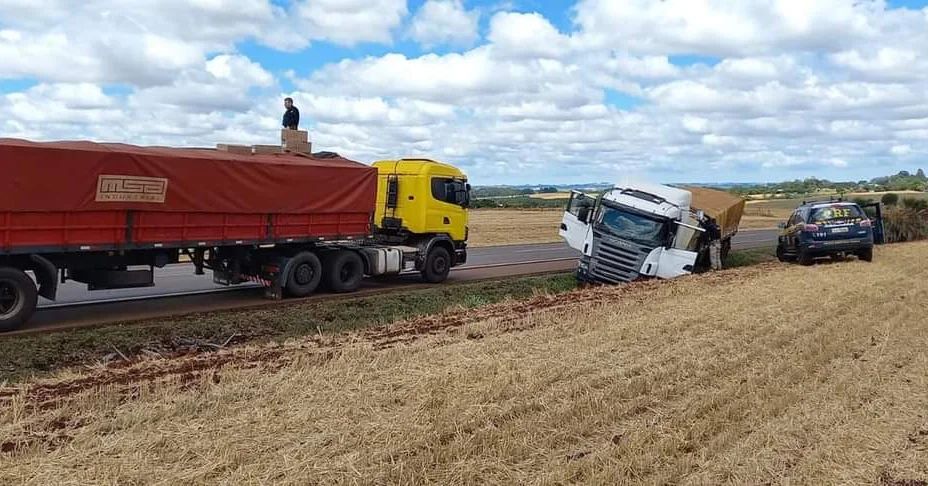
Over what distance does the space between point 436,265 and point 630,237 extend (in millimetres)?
4642

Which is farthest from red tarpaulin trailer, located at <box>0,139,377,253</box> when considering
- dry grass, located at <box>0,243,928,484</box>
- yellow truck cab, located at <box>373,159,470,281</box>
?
dry grass, located at <box>0,243,928,484</box>

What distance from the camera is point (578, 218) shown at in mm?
20172

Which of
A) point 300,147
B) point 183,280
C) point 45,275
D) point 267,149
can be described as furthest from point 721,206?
point 45,275

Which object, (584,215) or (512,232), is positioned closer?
(584,215)

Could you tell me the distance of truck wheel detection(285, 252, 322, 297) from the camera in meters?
16.0

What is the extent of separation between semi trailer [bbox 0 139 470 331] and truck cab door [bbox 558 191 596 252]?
2578mm

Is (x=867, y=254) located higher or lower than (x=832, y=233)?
lower

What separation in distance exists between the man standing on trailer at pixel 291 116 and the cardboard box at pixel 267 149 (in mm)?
762

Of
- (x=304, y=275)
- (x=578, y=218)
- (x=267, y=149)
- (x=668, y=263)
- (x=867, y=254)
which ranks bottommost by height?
(x=304, y=275)

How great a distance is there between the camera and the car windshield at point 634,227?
1942 cm

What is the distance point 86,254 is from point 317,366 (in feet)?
22.6

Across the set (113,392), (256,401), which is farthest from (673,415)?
(113,392)

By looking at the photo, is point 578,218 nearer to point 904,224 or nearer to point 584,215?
point 584,215

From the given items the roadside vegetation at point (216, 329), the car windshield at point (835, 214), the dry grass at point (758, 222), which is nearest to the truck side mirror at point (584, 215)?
the roadside vegetation at point (216, 329)
